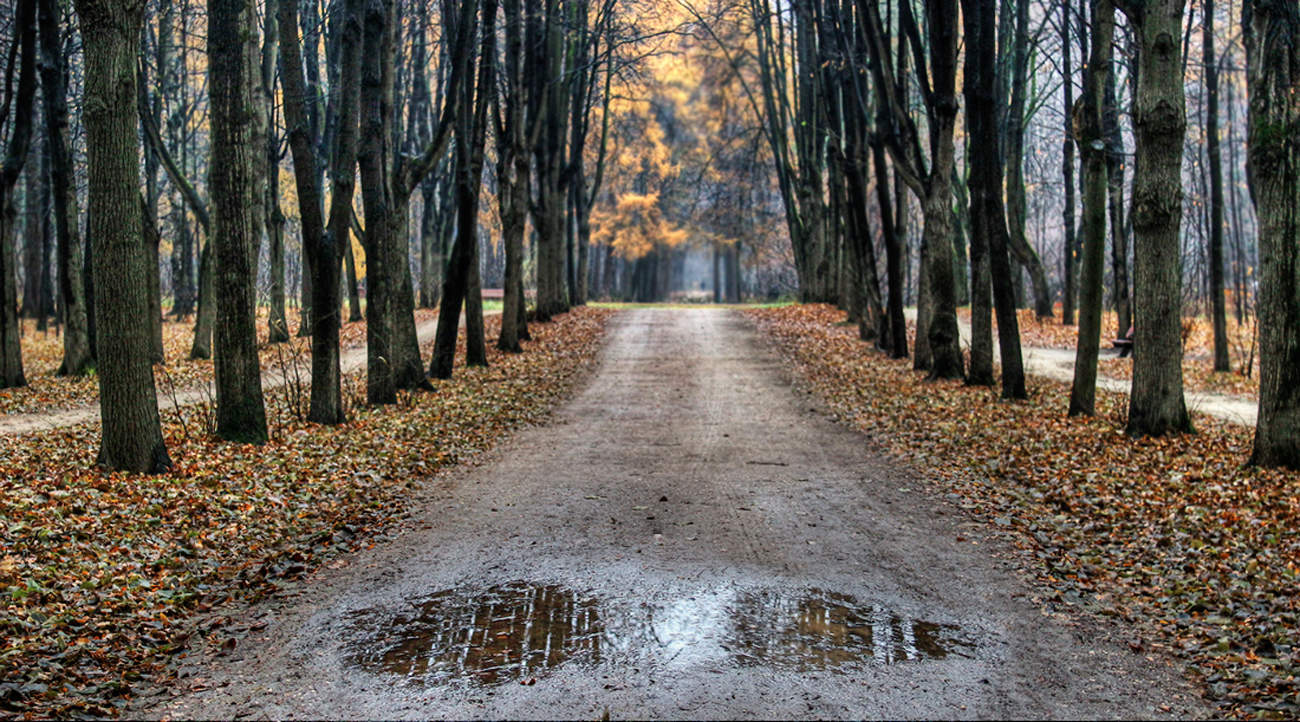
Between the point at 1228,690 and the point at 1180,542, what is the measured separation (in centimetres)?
273

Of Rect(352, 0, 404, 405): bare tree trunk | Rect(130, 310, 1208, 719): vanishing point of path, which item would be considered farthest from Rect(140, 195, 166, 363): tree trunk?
Rect(130, 310, 1208, 719): vanishing point of path

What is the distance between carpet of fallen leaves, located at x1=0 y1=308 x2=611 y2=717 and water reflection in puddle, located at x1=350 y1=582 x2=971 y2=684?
122 cm

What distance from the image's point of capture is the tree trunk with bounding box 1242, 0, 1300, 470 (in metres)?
9.34

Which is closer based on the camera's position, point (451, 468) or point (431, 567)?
point (431, 567)

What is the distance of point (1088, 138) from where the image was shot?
12797 mm

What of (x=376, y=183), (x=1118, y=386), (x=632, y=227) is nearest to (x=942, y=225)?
(x=1118, y=386)

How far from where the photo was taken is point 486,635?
558 cm

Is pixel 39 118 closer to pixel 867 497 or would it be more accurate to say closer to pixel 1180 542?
pixel 867 497

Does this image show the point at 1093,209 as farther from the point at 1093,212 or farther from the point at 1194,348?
the point at 1194,348

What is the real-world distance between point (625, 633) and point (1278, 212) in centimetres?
788

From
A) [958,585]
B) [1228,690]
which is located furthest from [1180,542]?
[1228,690]

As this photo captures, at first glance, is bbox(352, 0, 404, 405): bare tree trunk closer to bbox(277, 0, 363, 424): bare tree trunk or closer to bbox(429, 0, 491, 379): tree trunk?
bbox(277, 0, 363, 424): bare tree trunk

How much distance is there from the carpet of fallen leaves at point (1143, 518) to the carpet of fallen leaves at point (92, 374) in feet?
27.4

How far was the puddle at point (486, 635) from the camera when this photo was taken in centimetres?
509
